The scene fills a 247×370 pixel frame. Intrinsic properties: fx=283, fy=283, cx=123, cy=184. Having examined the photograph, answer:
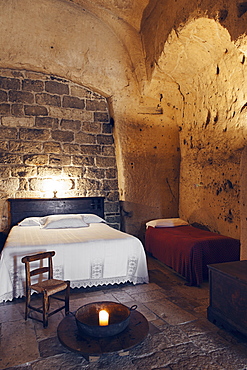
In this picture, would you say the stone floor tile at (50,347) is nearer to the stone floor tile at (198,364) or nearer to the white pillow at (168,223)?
the stone floor tile at (198,364)

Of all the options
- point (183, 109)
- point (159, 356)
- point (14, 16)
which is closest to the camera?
point (159, 356)

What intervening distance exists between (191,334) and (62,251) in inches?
61.2

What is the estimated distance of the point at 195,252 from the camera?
3.50 meters

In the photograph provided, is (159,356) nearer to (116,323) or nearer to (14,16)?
(116,323)

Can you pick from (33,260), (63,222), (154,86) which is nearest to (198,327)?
(33,260)

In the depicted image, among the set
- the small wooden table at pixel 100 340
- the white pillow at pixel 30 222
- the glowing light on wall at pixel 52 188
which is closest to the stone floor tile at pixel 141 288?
the small wooden table at pixel 100 340

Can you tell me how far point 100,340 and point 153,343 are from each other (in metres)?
0.50

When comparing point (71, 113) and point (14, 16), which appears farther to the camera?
point (71, 113)

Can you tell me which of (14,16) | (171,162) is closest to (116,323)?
(171,162)

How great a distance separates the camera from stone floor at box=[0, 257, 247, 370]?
1.88 meters

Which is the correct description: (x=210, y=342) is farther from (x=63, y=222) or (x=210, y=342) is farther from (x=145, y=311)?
(x=63, y=222)

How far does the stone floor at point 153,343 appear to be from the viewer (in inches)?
74.2

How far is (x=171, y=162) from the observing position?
555 centimetres

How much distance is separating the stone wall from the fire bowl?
3.20 m
